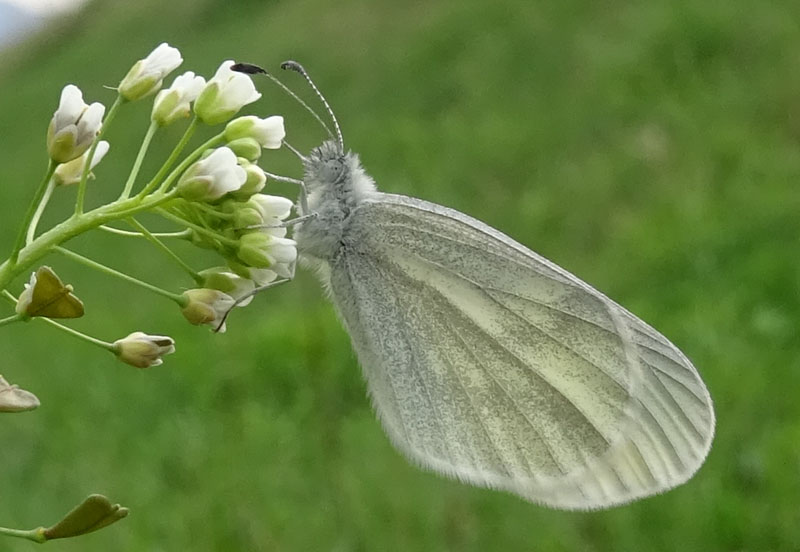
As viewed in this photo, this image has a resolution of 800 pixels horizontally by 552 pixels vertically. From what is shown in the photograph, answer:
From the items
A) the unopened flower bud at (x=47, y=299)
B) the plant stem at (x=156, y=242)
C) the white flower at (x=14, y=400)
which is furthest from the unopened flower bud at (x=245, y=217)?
the white flower at (x=14, y=400)

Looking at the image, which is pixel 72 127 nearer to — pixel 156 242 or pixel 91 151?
pixel 91 151

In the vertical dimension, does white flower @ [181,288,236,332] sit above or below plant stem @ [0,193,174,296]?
above

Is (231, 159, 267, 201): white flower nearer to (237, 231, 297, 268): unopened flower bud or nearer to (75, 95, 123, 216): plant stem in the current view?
(237, 231, 297, 268): unopened flower bud

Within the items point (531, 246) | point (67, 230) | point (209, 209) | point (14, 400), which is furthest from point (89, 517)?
point (531, 246)

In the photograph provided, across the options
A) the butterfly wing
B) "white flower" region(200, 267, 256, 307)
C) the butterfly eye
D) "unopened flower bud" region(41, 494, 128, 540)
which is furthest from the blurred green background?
"unopened flower bud" region(41, 494, 128, 540)

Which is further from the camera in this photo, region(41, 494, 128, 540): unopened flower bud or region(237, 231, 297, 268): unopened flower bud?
region(237, 231, 297, 268): unopened flower bud

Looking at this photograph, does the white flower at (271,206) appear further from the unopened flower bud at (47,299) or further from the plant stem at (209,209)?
the unopened flower bud at (47,299)

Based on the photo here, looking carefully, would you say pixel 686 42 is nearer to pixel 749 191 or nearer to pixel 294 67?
pixel 749 191

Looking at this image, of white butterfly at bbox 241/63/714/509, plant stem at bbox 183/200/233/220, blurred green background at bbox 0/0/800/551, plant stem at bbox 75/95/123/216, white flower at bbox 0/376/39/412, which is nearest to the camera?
white flower at bbox 0/376/39/412
